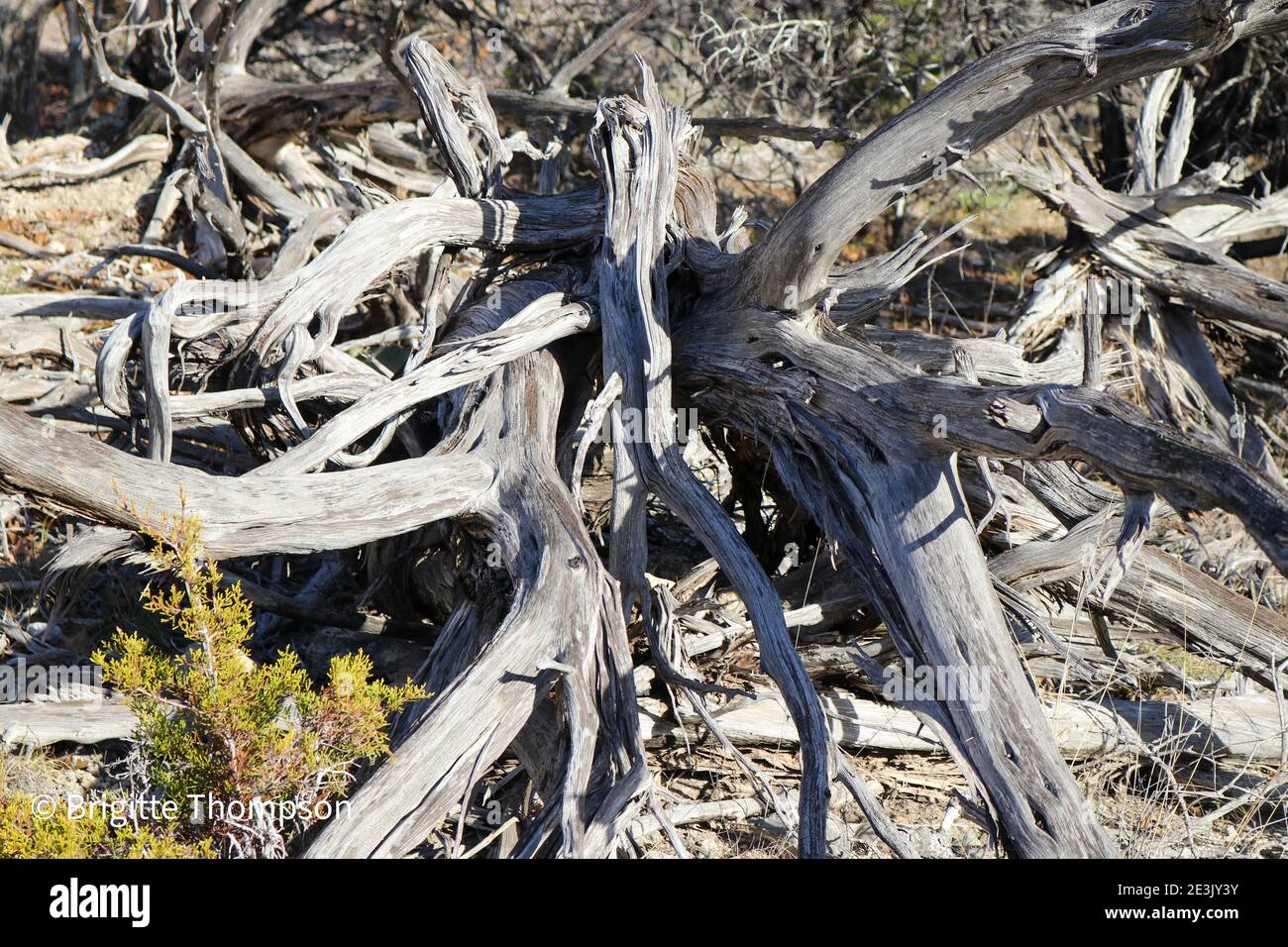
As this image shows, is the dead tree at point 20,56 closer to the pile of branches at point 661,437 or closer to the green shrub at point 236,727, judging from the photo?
the pile of branches at point 661,437

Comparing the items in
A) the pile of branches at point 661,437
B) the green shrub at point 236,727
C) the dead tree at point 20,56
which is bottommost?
the green shrub at point 236,727

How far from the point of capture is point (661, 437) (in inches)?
158

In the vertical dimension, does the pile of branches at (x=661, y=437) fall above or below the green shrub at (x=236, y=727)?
above

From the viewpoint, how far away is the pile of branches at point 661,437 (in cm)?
320

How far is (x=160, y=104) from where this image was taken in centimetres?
650

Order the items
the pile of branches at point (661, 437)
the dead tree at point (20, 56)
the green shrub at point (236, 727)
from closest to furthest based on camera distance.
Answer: the green shrub at point (236, 727) → the pile of branches at point (661, 437) → the dead tree at point (20, 56)

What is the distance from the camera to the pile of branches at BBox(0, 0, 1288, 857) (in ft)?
10.5

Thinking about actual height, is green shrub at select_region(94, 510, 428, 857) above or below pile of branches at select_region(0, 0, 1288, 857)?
below

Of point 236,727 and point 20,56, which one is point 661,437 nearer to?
point 236,727

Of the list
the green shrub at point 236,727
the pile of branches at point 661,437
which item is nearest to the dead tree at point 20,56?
the pile of branches at point 661,437

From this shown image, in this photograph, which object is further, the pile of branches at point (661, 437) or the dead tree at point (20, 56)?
the dead tree at point (20, 56)

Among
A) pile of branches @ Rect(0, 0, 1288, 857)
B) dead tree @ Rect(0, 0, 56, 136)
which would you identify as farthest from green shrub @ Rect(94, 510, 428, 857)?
dead tree @ Rect(0, 0, 56, 136)

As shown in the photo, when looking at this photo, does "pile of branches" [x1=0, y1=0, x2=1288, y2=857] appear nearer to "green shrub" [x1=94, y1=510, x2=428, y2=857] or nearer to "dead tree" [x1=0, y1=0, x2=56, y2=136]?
"green shrub" [x1=94, y1=510, x2=428, y2=857]

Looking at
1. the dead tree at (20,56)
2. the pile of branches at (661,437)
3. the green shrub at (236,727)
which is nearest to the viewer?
the green shrub at (236,727)
